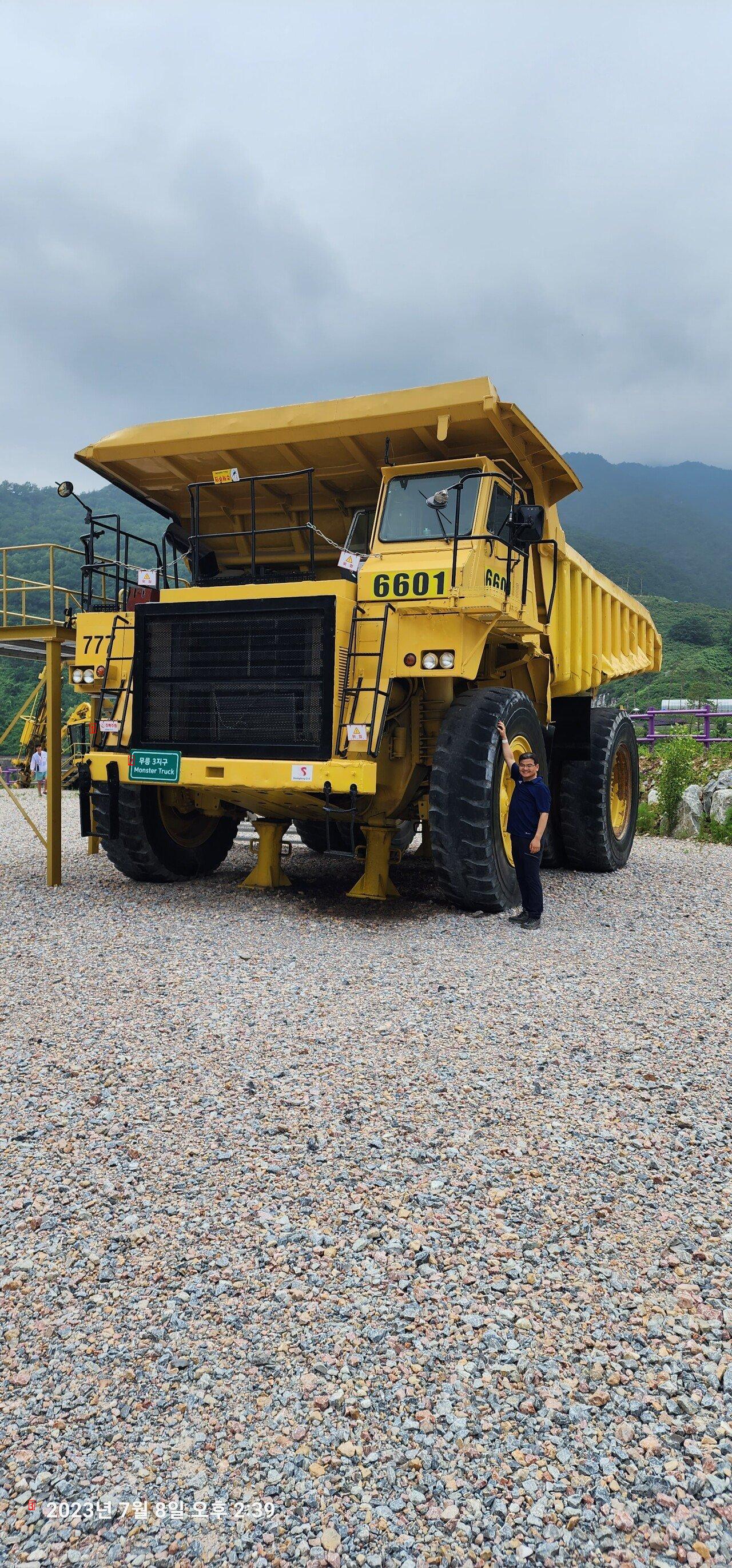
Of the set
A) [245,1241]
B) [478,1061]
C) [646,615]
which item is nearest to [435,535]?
[478,1061]

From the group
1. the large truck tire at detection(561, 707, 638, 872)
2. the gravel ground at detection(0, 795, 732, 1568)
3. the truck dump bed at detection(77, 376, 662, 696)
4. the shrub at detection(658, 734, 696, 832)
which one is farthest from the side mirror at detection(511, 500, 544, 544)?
the shrub at detection(658, 734, 696, 832)

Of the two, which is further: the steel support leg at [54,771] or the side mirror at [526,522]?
the steel support leg at [54,771]

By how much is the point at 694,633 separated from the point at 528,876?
4881 centimetres

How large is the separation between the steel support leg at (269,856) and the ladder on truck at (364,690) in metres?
1.87

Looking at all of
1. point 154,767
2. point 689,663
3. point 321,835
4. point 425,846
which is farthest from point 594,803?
point 689,663

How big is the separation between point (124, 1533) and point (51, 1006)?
10.9 feet

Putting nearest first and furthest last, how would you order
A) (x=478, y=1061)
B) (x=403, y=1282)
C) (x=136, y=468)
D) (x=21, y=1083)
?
1. (x=403, y=1282)
2. (x=21, y=1083)
3. (x=478, y=1061)
4. (x=136, y=468)

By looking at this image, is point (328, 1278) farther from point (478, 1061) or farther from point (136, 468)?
point (136, 468)

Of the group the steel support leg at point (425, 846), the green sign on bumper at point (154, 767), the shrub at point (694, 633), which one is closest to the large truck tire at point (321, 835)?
the steel support leg at point (425, 846)

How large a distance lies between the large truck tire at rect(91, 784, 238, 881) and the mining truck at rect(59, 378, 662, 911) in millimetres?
22

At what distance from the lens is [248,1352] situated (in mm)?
2424

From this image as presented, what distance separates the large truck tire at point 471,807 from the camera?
6875 mm

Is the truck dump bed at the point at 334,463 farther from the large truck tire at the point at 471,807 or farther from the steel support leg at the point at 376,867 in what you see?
the steel support leg at the point at 376,867

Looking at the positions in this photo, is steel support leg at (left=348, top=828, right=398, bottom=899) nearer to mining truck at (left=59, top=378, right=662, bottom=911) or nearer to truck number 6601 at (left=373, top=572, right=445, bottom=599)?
mining truck at (left=59, top=378, right=662, bottom=911)
